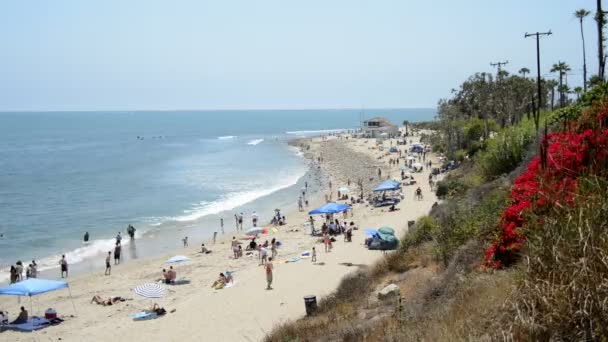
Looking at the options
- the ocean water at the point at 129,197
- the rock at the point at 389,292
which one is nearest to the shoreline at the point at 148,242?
the ocean water at the point at 129,197

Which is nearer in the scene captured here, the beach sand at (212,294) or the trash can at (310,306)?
the trash can at (310,306)

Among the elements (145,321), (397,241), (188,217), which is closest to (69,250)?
(188,217)

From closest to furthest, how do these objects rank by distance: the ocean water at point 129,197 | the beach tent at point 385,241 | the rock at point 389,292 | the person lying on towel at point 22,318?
the rock at point 389,292, the person lying on towel at point 22,318, the beach tent at point 385,241, the ocean water at point 129,197

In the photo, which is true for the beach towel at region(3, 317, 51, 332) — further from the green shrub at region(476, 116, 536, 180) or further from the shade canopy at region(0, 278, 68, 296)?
the green shrub at region(476, 116, 536, 180)

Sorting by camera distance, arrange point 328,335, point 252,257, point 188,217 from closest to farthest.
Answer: point 328,335, point 252,257, point 188,217

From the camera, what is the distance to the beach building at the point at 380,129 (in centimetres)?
9218

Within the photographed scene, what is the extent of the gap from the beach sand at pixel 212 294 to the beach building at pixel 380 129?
61920mm

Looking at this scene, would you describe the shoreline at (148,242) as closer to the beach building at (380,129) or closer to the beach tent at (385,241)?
the beach tent at (385,241)

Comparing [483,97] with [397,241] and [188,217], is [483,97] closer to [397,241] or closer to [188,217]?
[188,217]

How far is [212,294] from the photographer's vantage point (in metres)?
18.0

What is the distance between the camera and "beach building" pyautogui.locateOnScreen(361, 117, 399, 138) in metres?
92.2

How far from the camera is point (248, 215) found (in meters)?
36.9

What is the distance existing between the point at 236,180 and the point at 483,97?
84.9 feet

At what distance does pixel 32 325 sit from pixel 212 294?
5.39 m
